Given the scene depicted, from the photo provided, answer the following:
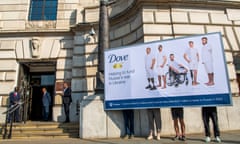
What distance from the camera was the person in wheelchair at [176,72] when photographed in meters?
5.96

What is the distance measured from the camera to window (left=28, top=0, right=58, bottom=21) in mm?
12812

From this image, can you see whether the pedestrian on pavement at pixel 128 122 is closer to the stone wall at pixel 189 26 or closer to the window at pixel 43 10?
the stone wall at pixel 189 26

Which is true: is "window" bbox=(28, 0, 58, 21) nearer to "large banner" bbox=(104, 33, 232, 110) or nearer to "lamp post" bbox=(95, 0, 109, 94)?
"lamp post" bbox=(95, 0, 109, 94)

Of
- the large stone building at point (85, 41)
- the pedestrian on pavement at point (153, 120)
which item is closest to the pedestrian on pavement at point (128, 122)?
the large stone building at point (85, 41)

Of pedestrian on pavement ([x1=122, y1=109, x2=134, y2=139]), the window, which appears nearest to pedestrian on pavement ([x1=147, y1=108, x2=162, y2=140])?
pedestrian on pavement ([x1=122, y1=109, x2=134, y2=139])

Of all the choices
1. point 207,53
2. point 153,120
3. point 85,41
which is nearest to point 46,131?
point 153,120

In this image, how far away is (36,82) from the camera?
43.5 ft

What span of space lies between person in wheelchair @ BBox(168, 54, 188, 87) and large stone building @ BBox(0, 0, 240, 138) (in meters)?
1.86

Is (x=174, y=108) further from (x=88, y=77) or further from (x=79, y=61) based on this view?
(x=79, y=61)

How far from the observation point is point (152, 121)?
6.36 meters

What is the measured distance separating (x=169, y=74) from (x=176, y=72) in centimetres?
22

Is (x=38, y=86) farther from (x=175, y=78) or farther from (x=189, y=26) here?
(x=175, y=78)

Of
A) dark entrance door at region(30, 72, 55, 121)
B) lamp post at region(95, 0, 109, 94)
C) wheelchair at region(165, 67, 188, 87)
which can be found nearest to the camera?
wheelchair at region(165, 67, 188, 87)

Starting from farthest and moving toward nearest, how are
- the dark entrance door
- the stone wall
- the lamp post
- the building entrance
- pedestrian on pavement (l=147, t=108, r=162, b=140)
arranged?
the dark entrance door → the building entrance → the stone wall → the lamp post → pedestrian on pavement (l=147, t=108, r=162, b=140)
